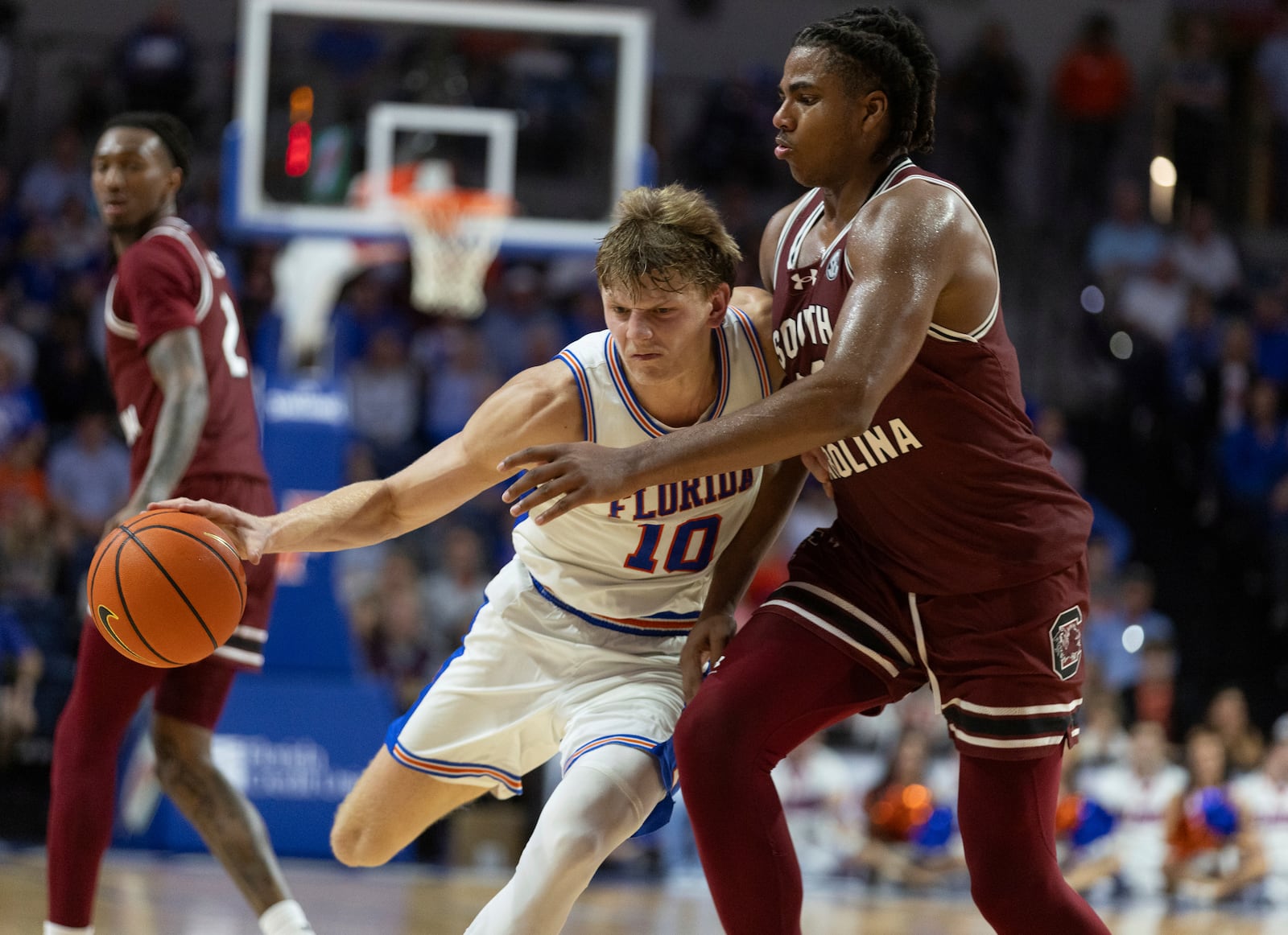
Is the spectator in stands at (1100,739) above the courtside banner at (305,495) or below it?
below

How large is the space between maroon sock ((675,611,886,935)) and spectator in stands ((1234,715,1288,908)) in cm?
644

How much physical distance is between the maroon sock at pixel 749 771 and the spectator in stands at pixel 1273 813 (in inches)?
253

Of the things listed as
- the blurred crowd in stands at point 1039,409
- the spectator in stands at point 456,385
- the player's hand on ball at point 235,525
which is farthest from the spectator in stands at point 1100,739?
the player's hand on ball at point 235,525

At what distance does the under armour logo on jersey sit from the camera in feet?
12.0

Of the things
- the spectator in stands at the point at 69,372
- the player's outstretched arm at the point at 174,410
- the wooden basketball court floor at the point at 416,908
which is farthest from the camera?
the spectator in stands at the point at 69,372

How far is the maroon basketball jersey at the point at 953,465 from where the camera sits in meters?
3.51

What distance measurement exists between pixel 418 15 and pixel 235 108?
4827 millimetres

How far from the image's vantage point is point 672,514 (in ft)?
12.7

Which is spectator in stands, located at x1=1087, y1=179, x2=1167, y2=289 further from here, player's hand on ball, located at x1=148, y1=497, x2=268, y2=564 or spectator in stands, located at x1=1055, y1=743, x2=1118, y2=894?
player's hand on ball, located at x1=148, y1=497, x2=268, y2=564

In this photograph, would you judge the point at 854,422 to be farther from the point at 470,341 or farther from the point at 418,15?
the point at 470,341

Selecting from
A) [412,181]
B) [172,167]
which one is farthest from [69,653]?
[172,167]

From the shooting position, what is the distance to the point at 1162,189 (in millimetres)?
15109

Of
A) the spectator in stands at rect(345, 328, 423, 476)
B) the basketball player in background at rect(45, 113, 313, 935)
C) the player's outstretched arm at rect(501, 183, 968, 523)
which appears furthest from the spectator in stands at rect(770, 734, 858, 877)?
the player's outstretched arm at rect(501, 183, 968, 523)

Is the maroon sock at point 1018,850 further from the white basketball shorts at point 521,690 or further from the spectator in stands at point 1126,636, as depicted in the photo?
the spectator in stands at point 1126,636
